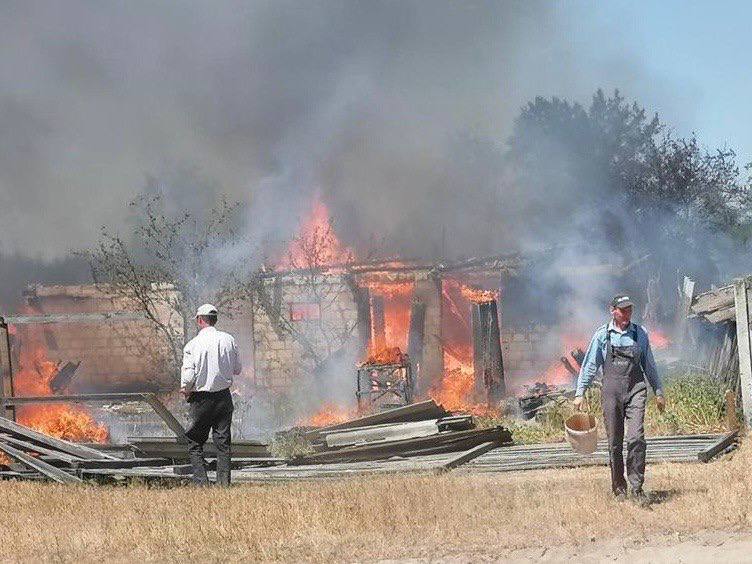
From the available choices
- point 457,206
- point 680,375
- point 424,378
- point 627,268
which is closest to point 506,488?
point 680,375

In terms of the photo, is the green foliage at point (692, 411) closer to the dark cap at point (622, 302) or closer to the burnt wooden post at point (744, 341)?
the burnt wooden post at point (744, 341)

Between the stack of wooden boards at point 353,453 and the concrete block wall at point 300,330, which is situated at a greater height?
the concrete block wall at point 300,330

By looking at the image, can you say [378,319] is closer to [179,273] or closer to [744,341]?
[179,273]

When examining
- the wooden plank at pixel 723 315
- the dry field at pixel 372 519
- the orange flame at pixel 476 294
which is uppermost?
the orange flame at pixel 476 294

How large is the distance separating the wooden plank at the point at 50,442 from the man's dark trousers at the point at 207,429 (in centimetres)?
221

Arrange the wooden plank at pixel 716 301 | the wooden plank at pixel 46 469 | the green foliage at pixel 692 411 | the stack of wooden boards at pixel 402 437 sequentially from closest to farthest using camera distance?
the wooden plank at pixel 46 469 < the stack of wooden boards at pixel 402 437 < the green foliage at pixel 692 411 < the wooden plank at pixel 716 301

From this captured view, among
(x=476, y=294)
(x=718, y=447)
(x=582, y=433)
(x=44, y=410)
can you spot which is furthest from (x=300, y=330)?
(x=582, y=433)

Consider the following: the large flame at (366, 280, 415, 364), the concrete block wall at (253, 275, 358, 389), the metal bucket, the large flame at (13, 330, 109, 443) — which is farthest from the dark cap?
the large flame at (366, 280, 415, 364)

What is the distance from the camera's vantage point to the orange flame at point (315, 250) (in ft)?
89.8

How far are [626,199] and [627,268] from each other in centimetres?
1158

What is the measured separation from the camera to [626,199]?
125ft

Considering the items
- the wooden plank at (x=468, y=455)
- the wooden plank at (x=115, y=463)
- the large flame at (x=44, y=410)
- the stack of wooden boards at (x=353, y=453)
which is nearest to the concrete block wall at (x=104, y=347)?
the large flame at (x=44, y=410)

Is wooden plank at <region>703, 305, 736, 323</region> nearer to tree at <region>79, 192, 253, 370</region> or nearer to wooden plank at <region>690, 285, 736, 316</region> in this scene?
wooden plank at <region>690, 285, 736, 316</region>

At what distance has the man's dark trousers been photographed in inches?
415
